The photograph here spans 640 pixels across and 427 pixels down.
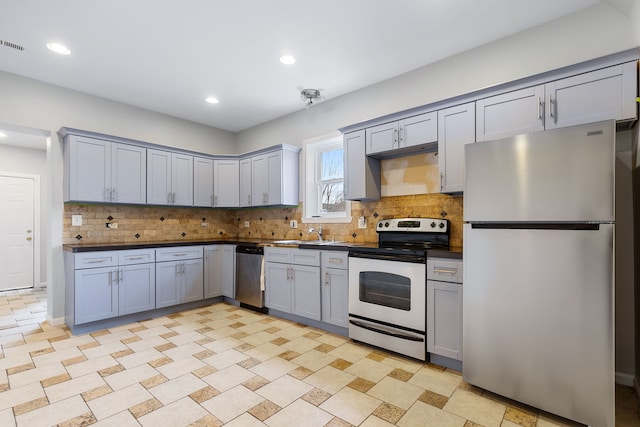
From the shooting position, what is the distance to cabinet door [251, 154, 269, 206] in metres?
4.62

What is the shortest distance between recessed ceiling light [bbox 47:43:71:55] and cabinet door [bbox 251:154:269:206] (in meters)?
2.40

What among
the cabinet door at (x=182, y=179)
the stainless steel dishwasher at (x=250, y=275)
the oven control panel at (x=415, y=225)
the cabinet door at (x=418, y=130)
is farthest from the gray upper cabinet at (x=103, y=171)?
the cabinet door at (x=418, y=130)

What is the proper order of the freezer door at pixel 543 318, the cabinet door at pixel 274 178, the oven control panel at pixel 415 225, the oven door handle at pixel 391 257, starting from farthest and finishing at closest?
the cabinet door at pixel 274 178 → the oven control panel at pixel 415 225 → the oven door handle at pixel 391 257 → the freezer door at pixel 543 318

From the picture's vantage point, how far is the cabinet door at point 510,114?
2332 mm

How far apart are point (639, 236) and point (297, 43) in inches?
120

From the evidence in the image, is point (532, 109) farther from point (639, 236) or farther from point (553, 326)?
point (553, 326)

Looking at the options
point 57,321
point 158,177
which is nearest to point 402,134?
point 158,177

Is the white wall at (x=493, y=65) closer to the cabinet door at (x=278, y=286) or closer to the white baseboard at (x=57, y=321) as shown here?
the cabinet door at (x=278, y=286)

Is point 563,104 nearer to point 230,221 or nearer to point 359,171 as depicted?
point 359,171

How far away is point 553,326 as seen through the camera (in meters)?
1.88

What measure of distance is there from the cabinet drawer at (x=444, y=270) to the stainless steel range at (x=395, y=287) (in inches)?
2.2

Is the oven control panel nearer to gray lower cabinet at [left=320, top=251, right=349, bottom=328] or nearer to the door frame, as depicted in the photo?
gray lower cabinet at [left=320, top=251, right=349, bottom=328]

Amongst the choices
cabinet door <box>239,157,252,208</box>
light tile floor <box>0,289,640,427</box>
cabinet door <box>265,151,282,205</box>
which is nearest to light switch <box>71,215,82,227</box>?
light tile floor <box>0,289,640,427</box>

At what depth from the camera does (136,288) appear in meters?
3.82
